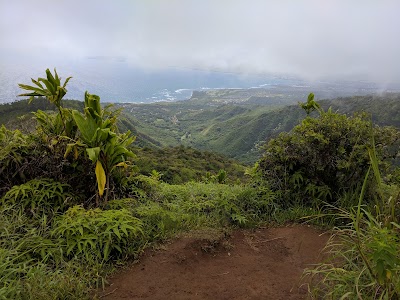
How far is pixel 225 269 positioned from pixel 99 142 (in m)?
2.04

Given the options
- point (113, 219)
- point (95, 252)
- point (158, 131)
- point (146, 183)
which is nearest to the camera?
point (95, 252)

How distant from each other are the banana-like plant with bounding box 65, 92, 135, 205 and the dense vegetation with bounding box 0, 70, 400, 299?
13 millimetres

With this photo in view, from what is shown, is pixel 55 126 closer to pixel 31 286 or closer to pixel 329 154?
pixel 31 286

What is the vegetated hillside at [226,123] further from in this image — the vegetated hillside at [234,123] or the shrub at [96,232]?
the shrub at [96,232]

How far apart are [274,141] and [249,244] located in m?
1.66

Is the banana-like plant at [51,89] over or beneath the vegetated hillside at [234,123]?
over

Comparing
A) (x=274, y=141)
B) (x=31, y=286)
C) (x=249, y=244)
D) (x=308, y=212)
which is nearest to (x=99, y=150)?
(x=31, y=286)

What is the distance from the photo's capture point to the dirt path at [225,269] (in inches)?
110

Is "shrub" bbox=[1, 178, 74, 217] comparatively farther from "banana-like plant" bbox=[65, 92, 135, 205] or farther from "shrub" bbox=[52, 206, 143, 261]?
"banana-like plant" bbox=[65, 92, 135, 205]

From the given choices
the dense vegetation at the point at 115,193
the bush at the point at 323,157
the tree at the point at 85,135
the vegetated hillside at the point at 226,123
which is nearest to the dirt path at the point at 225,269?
the dense vegetation at the point at 115,193

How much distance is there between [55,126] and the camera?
4.32 m

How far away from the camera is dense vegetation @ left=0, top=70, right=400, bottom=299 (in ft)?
9.71

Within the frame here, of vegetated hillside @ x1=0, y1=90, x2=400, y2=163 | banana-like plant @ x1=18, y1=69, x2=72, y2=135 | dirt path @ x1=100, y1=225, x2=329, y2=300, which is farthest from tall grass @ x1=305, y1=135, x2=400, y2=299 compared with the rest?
vegetated hillside @ x1=0, y1=90, x2=400, y2=163

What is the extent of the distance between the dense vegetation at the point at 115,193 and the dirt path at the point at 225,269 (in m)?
0.22
